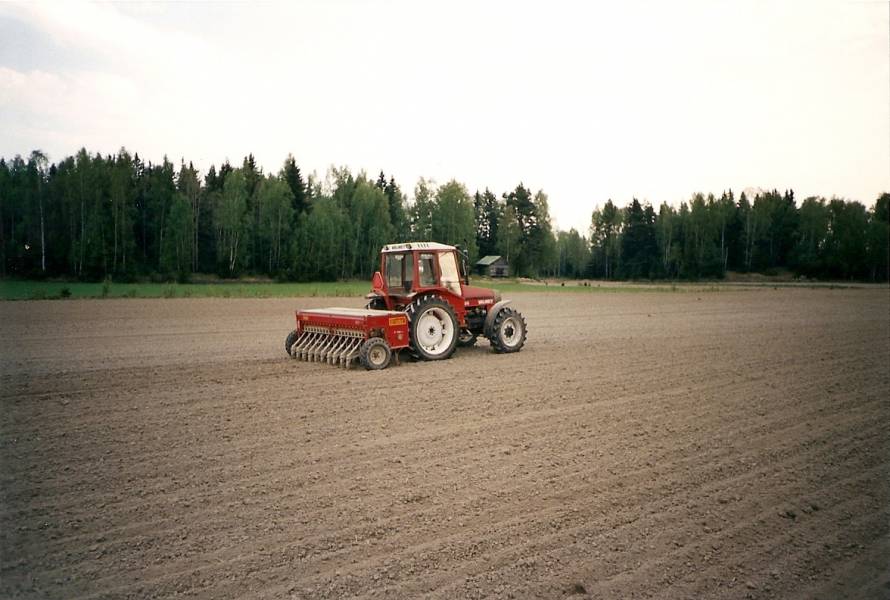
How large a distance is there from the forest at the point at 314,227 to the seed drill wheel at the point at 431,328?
32.3 meters

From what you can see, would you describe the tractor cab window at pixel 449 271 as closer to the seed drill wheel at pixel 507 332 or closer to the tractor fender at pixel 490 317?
the tractor fender at pixel 490 317

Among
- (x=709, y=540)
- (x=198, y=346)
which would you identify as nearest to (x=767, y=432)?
(x=709, y=540)

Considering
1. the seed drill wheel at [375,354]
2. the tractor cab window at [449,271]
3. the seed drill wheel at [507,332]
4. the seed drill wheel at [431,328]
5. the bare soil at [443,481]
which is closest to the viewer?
the bare soil at [443,481]

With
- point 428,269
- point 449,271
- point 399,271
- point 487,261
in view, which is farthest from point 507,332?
point 487,261

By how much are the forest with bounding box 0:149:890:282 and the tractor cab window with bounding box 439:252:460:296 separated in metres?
32.2

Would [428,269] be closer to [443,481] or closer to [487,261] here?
[443,481]

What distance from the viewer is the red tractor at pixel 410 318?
11.5 m

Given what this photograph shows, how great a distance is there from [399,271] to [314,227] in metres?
51.3

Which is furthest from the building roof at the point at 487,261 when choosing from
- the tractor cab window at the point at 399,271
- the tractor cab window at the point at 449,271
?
the tractor cab window at the point at 399,271

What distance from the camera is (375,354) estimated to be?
11.3 metres

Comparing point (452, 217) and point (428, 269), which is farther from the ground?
point (452, 217)

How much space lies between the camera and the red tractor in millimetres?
11547

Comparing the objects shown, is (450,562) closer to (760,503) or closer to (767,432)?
(760,503)

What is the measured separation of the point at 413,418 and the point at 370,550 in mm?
3532
